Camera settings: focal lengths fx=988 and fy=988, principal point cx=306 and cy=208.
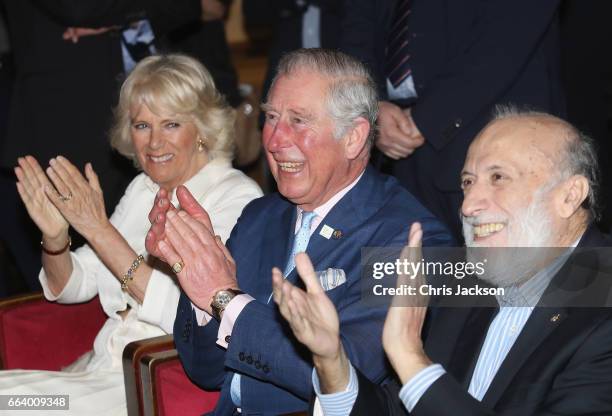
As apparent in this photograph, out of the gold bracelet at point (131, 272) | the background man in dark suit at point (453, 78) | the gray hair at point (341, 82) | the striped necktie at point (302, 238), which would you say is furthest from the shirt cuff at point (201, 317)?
→ the background man in dark suit at point (453, 78)

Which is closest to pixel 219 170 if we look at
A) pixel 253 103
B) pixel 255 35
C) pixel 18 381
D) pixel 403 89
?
pixel 403 89

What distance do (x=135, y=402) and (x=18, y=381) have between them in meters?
0.52

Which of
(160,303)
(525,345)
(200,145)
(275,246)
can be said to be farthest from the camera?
(200,145)

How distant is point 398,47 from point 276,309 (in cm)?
144

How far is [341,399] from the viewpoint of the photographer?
2.29 metres

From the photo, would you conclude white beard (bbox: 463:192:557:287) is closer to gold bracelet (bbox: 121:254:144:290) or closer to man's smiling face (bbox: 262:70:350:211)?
man's smiling face (bbox: 262:70:350:211)

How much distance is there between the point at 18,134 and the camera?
4.27 m

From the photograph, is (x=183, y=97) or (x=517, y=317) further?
(x=183, y=97)

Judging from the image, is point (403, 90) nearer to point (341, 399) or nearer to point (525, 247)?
point (525, 247)

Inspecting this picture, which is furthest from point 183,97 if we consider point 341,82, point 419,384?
point 419,384

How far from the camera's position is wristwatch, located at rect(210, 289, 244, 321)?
8.68ft

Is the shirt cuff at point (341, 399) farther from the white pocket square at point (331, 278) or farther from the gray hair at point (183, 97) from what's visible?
the gray hair at point (183, 97)

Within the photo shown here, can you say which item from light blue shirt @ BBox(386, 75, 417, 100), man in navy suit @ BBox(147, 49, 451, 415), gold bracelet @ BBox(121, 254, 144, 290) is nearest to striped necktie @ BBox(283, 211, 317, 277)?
man in navy suit @ BBox(147, 49, 451, 415)

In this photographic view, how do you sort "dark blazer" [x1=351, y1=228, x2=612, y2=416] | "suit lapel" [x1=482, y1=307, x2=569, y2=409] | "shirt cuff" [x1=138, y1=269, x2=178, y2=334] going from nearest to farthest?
"dark blazer" [x1=351, y1=228, x2=612, y2=416] → "suit lapel" [x1=482, y1=307, x2=569, y2=409] → "shirt cuff" [x1=138, y1=269, x2=178, y2=334]
